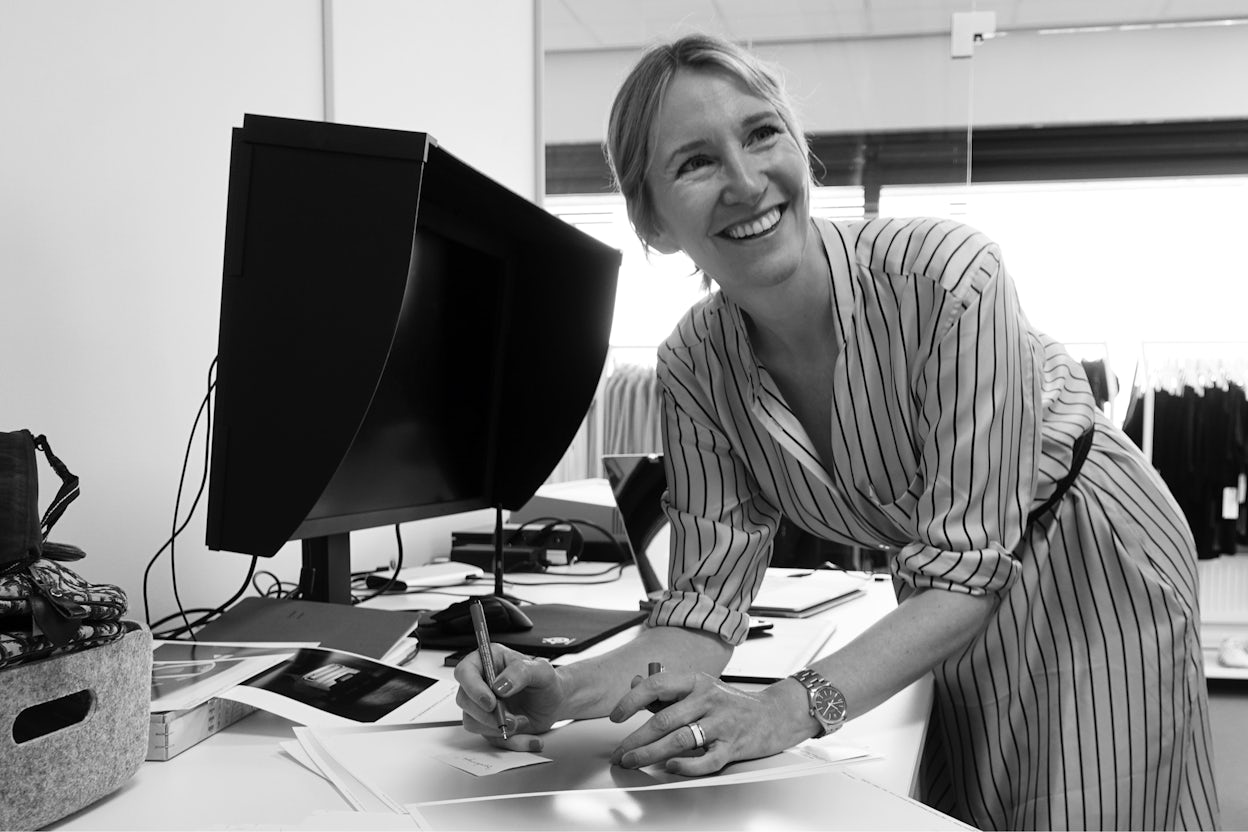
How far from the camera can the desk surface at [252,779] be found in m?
0.63

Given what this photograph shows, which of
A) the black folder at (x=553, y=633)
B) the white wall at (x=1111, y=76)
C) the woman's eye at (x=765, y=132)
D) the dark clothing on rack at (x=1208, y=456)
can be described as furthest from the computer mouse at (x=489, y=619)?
the dark clothing on rack at (x=1208, y=456)

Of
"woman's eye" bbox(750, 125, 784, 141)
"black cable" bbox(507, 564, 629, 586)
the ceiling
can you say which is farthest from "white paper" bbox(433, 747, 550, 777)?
the ceiling

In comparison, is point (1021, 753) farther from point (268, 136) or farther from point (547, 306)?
point (268, 136)

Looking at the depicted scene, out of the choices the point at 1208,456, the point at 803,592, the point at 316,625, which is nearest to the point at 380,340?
the point at 316,625

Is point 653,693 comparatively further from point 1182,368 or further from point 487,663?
point 1182,368

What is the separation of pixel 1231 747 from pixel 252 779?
3.83 m

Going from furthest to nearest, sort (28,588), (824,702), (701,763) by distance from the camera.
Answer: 1. (824,702)
2. (701,763)
3. (28,588)

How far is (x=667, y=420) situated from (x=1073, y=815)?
568 millimetres

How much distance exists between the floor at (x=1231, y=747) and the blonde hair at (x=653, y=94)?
7.38 ft

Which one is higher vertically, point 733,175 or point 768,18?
point 768,18

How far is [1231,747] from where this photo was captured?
357 cm

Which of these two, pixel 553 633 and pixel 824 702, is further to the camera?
pixel 553 633

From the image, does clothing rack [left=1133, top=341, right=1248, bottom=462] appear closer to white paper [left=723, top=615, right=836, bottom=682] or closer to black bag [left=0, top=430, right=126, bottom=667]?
white paper [left=723, top=615, right=836, bottom=682]

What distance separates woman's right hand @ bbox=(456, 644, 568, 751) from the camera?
Answer: 0.76 metres
